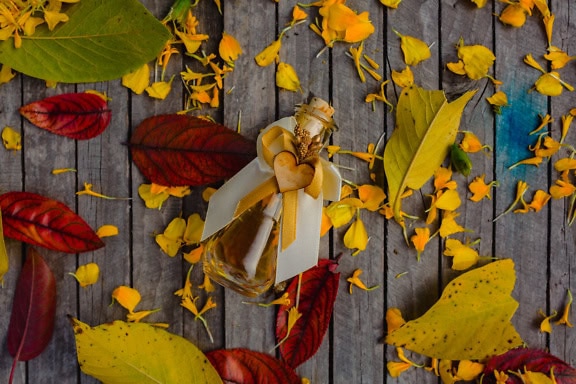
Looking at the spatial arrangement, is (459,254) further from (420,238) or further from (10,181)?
(10,181)

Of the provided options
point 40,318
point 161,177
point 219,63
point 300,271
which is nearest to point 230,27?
point 219,63

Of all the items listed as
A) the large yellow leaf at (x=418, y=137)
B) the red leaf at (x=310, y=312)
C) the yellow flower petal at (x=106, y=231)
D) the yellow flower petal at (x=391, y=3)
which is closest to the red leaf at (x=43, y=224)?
the yellow flower petal at (x=106, y=231)

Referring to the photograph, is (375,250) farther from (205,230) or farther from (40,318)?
(40,318)

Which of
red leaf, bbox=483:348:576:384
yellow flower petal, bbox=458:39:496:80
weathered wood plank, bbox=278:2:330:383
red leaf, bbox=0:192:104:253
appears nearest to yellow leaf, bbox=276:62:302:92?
weathered wood plank, bbox=278:2:330:383

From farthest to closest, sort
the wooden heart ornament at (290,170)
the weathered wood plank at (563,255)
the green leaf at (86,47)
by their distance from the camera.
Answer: the weathered wood plank at (563,255)
the green leaf at (86,47)
the wooden heart ornament at (290,170)

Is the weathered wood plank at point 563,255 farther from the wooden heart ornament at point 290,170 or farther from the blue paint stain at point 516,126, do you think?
the wooden heart ornament at point 290,170
